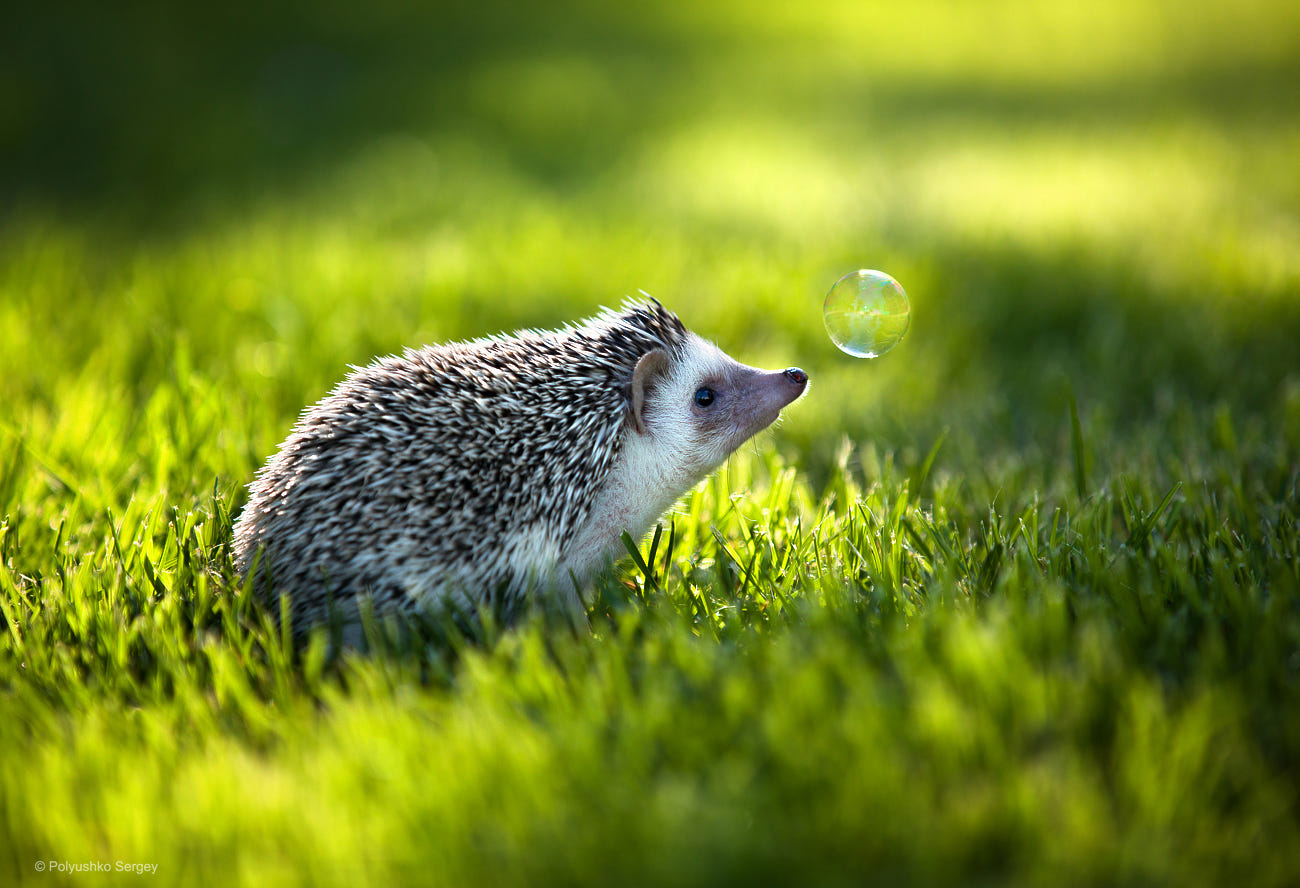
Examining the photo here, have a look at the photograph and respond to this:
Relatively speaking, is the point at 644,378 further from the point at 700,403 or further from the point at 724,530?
the point at 724,530

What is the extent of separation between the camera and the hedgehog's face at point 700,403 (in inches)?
142

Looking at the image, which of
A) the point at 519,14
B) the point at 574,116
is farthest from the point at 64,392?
the point at 519,14

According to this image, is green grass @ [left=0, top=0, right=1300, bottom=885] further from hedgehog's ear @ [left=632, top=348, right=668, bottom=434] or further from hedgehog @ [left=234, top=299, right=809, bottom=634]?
hedgehog's ear @ [left=632, top=348, right=668, bottom=434]

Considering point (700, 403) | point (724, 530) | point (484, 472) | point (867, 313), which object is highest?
point (867, 313)

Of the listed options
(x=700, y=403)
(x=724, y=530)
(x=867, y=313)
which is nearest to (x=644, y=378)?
(x=700, y=403)

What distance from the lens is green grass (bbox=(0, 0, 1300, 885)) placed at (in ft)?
6.78

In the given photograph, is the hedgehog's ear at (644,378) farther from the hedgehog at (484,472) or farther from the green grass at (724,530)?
the green grass at (724,530)

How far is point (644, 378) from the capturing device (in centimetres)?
360

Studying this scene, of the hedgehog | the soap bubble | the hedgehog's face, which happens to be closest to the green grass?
the hedgehog

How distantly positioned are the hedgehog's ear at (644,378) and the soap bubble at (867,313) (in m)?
0.87

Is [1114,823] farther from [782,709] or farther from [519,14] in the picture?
[519,14]

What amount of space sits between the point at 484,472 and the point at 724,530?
111 centimetres

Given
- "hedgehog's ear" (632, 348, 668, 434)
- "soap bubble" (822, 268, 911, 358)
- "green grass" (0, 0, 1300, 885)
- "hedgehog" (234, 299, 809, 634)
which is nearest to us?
"green grass" (0, 0, 1300, 885)

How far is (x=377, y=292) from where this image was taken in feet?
19.9
